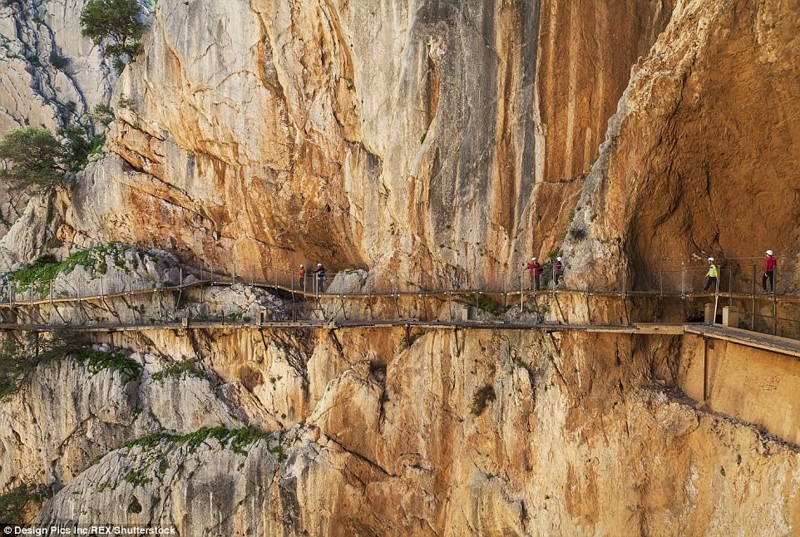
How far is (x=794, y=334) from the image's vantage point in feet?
43.9

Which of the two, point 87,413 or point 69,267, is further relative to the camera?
point 69,267

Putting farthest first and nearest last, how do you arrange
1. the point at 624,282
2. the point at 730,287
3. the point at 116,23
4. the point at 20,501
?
the point at 116,23
the point at 20,501
the point at 624,282
the point at 730,287

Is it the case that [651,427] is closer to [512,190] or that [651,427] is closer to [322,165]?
[512,190]

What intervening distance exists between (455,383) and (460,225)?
253 inches

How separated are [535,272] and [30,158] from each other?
28321 mm

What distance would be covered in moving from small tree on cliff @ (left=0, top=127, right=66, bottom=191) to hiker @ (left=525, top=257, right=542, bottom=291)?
86.5 ft

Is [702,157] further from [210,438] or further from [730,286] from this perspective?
[210,438]

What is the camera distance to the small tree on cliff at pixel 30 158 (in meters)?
25.9

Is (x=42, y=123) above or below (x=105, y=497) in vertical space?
above

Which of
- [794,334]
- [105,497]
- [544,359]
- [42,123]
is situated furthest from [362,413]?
[42,123]

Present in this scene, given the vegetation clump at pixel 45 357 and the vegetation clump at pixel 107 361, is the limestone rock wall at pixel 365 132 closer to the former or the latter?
the vegetation clump at pixel 45 357

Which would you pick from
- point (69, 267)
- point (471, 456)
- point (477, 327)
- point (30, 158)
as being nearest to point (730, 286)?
point (477, 327)

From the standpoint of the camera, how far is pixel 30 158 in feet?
86.2

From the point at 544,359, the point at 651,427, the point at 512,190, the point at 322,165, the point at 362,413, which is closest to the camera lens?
the point at 651,427
